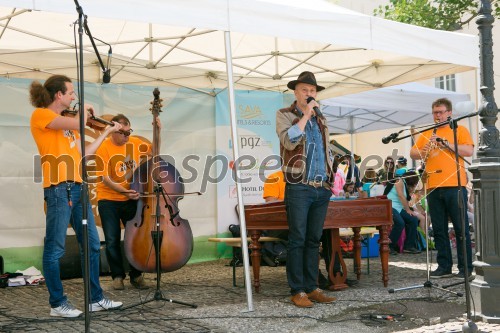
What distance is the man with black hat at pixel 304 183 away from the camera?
18.2 ft

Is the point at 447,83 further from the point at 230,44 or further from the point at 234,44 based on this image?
the point at 230,44

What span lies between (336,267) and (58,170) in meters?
3.16

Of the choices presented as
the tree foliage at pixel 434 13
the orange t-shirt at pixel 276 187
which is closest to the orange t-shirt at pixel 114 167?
the orange t-shirt at pixel 276 187

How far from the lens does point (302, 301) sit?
18.3 ft

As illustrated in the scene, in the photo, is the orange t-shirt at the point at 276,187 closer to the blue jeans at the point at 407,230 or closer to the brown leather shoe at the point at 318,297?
the brown leather shoe at the point at 318,297

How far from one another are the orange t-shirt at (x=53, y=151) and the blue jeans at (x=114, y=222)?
1.73 m

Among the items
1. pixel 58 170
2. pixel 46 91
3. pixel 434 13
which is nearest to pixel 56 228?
pixel 58 170

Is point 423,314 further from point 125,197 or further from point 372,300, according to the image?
point 125,197

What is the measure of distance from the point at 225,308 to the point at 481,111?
9.42 ft

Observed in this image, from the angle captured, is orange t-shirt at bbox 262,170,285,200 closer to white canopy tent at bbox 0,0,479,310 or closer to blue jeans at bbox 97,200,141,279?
white canopy tent at bbox 0,0,479,310

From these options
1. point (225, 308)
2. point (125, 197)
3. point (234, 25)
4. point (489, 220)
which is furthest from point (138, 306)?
point (489, 220)

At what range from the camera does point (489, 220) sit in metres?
5.32

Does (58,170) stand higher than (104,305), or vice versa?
(58,170)

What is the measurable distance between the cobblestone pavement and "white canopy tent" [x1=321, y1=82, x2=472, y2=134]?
4.38 metres
